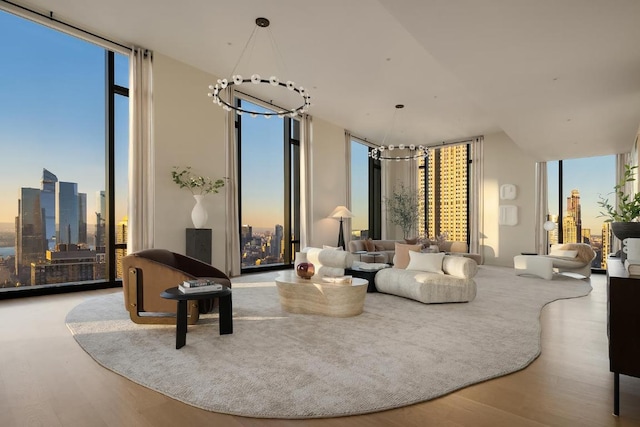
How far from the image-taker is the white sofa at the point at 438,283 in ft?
17.1

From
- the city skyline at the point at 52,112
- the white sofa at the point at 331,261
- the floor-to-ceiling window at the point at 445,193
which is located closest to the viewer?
the city skyline at the point at 52,112

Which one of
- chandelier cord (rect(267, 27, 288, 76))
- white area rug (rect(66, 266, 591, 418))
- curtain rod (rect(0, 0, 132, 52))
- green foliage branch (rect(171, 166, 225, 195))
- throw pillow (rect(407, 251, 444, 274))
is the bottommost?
white area rug (rect(66, 266, 591, 418))

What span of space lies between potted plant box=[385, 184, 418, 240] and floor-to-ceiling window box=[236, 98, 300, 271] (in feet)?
14.2

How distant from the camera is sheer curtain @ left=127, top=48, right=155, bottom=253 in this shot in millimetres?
6262

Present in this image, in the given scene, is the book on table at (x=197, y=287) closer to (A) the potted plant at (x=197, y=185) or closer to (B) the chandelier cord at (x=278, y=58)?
(A) the potted plant at (x=197, y=185)

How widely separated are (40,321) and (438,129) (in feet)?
33.8

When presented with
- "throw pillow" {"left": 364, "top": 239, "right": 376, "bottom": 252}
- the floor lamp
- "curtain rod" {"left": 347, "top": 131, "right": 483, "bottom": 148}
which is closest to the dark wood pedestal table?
"throw pillow" {"left": 364, "top": 239, "right": 376, "bottom": 252}

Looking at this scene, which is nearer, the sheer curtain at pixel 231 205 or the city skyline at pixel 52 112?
the city skyline at pixel 52 112

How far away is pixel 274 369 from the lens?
9.40ft

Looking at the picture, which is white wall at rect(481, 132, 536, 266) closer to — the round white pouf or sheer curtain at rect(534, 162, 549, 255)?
sheer curtain at rect(534, 162, 549, 255)

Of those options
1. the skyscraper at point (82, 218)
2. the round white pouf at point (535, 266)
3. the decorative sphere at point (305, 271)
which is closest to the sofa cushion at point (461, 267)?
the decorative sphere at point (305, 271)

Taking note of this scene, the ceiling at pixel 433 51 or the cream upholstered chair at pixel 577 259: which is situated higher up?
the ceiling at pixel 433 51

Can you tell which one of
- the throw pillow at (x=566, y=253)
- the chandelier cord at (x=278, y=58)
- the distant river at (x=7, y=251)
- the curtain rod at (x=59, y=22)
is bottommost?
the throw pillow at (x=566, y=253)

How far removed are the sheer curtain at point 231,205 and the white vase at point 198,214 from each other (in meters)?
0.88
